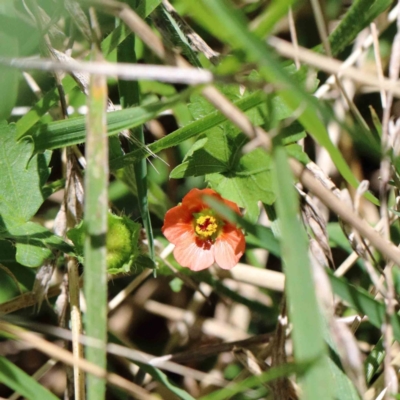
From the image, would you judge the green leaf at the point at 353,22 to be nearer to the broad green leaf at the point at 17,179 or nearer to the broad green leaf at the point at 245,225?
the broad green leaf at the point at 245,225

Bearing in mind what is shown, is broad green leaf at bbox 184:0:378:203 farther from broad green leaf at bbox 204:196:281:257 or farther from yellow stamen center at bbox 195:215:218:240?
yellow stamen center at bbox 195:215:218:240

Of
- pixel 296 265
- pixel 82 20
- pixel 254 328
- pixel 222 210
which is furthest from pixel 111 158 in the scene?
pixel 254 328

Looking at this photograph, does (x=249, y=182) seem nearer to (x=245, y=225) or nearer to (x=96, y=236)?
(x=245, y=225)

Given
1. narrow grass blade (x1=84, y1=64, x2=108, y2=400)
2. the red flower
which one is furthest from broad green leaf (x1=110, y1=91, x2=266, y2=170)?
narrow grass blade (x1=84, y1=64, x2=108, y2=400)

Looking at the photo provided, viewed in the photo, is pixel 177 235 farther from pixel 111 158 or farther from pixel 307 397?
pixel 307 397

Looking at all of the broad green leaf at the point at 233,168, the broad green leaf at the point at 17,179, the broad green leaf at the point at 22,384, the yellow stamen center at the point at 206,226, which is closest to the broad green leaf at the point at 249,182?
the broad green leaf at the point at 233,168

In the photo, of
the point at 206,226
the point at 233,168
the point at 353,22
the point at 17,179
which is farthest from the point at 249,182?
the point at 17,179
